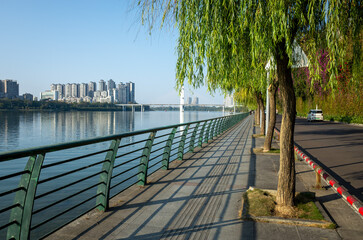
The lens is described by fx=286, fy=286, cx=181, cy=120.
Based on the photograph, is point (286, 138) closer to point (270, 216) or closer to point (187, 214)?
point (270, 216)

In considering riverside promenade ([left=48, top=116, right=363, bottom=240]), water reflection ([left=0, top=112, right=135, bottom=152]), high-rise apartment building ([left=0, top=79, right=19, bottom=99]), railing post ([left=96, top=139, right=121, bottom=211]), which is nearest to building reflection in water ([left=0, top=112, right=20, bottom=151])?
water reflection ([left=0, top=112, right=135, bottom=152])

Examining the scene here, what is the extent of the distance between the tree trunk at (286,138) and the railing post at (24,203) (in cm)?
345

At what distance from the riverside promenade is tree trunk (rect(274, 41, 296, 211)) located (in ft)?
2.25

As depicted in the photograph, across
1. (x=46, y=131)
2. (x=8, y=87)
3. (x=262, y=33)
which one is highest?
(x=8, y=87)

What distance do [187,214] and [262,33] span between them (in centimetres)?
279

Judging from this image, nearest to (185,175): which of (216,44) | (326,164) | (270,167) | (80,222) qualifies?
(270,167)

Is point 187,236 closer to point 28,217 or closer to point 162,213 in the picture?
point 162,213

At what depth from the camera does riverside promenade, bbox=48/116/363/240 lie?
141 inches

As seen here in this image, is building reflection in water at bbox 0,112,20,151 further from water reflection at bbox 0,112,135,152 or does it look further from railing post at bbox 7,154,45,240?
railing post at bbox 7,154,45,240

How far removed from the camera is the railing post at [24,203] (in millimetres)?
2875

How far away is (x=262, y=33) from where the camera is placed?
3783 millimetres

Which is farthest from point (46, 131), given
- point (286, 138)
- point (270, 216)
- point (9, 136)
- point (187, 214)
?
point (270, 216)

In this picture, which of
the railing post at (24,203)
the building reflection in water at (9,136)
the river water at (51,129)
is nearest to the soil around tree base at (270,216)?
the railing post at (24,203)

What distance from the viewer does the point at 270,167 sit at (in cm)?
805
